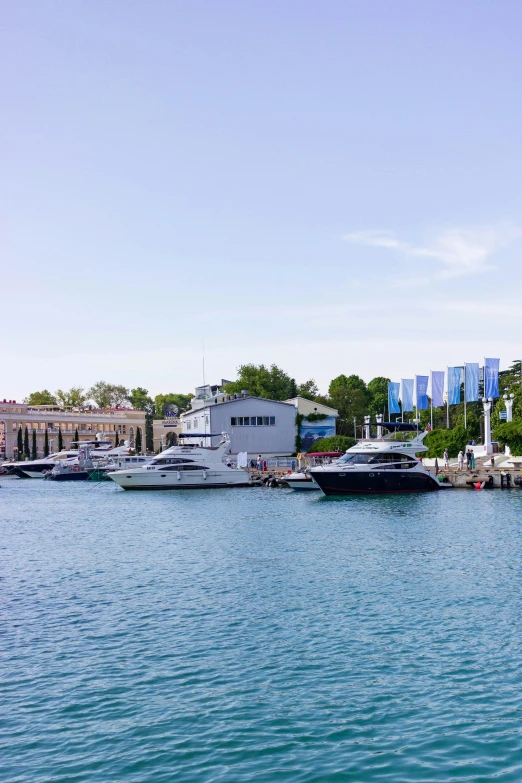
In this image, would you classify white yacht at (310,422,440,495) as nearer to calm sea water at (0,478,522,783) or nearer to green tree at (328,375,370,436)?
calm sea water at (0,478,522,783)

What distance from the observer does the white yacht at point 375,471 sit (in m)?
52.4

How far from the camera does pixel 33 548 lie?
3184 centimetres

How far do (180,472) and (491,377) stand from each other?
93.5 feet

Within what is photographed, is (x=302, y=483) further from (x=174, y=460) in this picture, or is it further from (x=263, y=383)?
(x=263, y=383)

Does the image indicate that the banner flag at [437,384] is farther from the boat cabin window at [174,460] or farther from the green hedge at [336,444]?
the boat cabin window at [174,460]

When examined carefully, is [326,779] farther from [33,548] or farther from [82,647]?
[33,548]

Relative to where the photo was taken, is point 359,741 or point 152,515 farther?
point 152,515

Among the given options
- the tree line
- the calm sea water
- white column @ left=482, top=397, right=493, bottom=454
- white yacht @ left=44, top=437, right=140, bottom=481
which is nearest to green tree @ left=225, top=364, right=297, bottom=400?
the tree line

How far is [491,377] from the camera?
68.9 m

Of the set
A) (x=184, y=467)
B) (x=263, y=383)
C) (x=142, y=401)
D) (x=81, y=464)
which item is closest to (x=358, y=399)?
(x=263, y=383)

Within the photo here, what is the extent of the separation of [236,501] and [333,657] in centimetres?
3857

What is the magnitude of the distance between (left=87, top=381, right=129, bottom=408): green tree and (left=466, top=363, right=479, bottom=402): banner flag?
396ft

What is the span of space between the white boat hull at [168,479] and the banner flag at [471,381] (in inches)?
953

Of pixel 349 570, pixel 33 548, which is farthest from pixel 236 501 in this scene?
pixel 349 570
